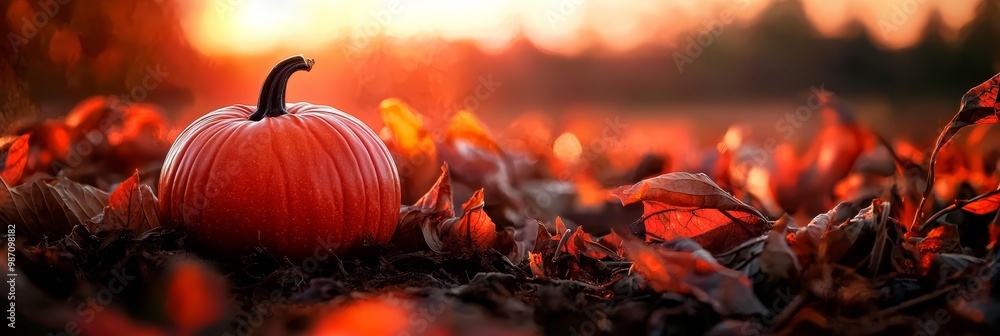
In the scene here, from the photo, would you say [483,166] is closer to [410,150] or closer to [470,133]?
[410,150]

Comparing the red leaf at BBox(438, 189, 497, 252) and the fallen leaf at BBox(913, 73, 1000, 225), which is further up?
the fallen leaf at BBox(913, 73, 1000, 225)

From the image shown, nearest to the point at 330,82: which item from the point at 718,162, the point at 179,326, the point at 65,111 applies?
the point at 65,111

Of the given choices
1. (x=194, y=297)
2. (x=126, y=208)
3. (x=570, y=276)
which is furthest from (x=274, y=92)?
(x=570, y=276)

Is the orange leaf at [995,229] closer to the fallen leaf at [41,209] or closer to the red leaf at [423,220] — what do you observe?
the red leaf at [423,220]

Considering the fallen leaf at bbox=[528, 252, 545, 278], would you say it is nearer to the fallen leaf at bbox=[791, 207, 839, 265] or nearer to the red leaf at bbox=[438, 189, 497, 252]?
the red leaf at bbox=[438, 189, 497, 252]

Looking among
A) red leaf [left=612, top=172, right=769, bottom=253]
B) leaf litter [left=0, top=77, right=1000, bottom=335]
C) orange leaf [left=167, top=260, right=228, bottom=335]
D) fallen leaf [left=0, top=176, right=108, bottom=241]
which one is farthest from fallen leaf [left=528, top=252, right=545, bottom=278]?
fallen leaf [left=0, top=176, right=108, bottom=241]

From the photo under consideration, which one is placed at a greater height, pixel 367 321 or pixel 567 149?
pixel 367 321
